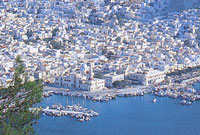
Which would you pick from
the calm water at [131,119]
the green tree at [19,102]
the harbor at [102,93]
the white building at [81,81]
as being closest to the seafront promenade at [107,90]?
the harbor at [102,93]

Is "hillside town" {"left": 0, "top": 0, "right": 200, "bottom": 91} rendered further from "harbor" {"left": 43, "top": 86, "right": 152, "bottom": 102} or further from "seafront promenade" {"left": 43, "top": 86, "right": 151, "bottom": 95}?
"harbor" {"left": 43, "top": 86, "right": 152, "bottom": 102}

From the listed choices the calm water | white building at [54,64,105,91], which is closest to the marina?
the calm water

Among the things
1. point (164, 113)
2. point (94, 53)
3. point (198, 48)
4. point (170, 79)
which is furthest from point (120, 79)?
Answer: point (198, 48)

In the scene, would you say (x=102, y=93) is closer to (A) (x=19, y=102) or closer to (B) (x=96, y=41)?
(B) (x=96, y=41)

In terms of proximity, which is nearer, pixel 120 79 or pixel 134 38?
pixel 120 79

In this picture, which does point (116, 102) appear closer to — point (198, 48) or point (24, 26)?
point (198, 48)

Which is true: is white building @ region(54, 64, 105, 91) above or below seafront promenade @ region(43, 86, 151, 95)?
above

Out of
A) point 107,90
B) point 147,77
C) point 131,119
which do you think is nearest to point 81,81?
point 107,90
